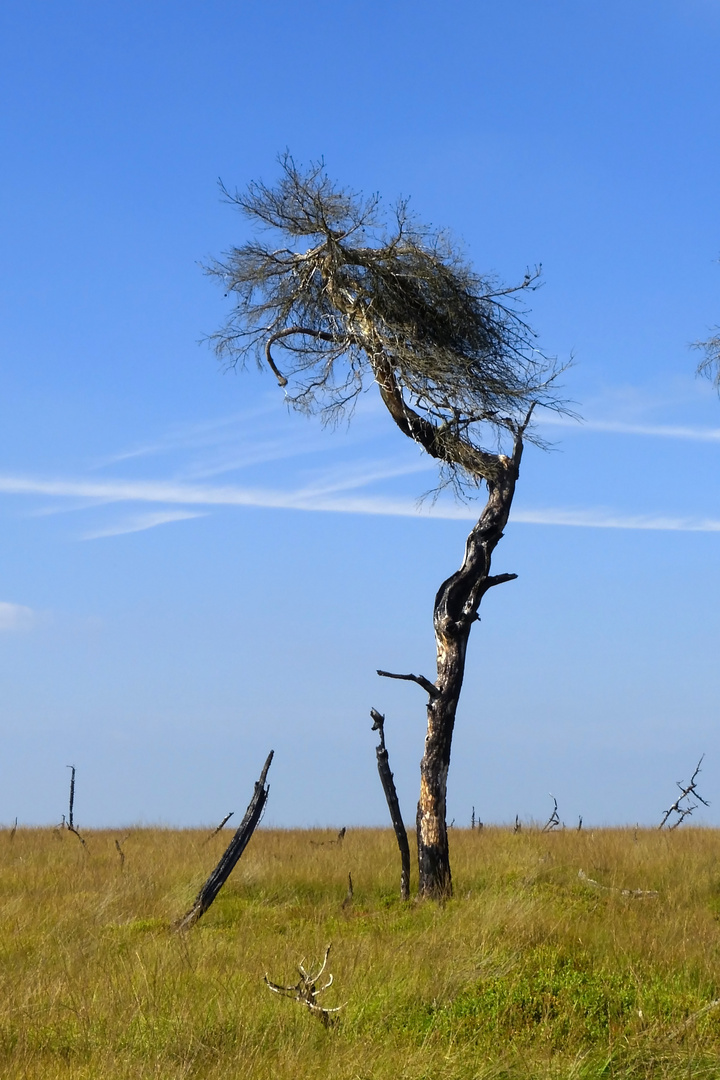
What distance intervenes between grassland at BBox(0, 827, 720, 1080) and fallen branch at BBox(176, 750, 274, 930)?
0.96 ft

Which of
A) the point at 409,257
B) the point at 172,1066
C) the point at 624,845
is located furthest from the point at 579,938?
the point at 409,257

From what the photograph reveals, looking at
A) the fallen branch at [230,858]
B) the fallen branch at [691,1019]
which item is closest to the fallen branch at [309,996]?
the fallen branch at [691,1019]

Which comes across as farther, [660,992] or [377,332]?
[377,332]

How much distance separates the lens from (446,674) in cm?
1416

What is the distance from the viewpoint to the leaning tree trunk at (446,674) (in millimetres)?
13766

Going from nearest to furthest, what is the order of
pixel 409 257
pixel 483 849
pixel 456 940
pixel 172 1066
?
pixel 172 1066 < pixel 456 940 < pixel 409 257 < pixel 483 849

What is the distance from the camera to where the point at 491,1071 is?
22.5 feet

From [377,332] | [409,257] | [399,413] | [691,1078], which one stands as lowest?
[691,1078]

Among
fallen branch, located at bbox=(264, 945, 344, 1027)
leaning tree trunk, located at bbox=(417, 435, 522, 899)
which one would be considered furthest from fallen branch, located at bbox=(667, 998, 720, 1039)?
leaning tree trunk, located at bbox=(417, 435, 522, 899)

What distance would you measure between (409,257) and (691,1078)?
37.8 ft

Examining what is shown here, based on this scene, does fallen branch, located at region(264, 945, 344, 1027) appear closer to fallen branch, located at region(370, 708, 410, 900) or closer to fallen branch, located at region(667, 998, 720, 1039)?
fallen branch, located at region(667, 998, 720, 1039)

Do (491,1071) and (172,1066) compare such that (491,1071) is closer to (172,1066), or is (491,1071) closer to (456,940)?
(172,1066)

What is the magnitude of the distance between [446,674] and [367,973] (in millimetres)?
5771

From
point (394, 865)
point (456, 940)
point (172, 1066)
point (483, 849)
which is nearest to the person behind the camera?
point (172, 1066)
